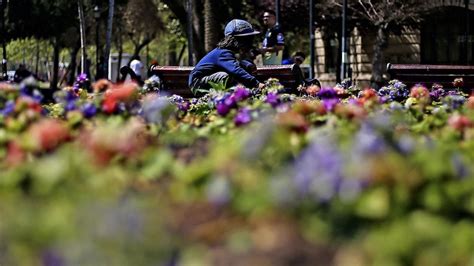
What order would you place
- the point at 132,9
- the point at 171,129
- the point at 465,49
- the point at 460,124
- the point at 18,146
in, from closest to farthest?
the point at 18,146, the point at 460,124, the point at 171,129, the point at 465,49, the point at 132,9

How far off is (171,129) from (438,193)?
5.81 feet

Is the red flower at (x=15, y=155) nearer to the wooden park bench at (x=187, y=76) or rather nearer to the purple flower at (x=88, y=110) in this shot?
the purple flower at (x=88, y=110)

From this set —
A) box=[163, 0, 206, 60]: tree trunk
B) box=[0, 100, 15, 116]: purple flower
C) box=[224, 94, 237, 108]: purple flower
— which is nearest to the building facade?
box=[163, 0, 206, 60]: tree trunk

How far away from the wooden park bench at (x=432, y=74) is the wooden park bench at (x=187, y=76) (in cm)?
152

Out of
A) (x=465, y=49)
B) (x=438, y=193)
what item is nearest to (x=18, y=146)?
(x=438, y=193)

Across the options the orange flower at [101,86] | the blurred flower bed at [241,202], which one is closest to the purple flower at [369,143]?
the blurred flower bed at [241,202]

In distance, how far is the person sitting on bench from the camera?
961cm

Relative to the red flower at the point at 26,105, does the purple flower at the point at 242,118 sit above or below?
below

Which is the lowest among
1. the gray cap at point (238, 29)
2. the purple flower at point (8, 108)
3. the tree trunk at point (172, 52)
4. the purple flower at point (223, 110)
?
the tree trunk at point (172, 52)

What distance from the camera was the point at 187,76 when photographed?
13.2 meters

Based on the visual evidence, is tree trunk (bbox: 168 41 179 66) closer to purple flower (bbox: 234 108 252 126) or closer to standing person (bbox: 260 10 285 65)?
standing person (bbox: 260 10 285 65)

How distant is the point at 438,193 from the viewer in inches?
117

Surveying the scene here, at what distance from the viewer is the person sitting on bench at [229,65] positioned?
9.61 meters

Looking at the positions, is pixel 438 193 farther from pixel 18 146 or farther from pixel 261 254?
pixel 18 146
